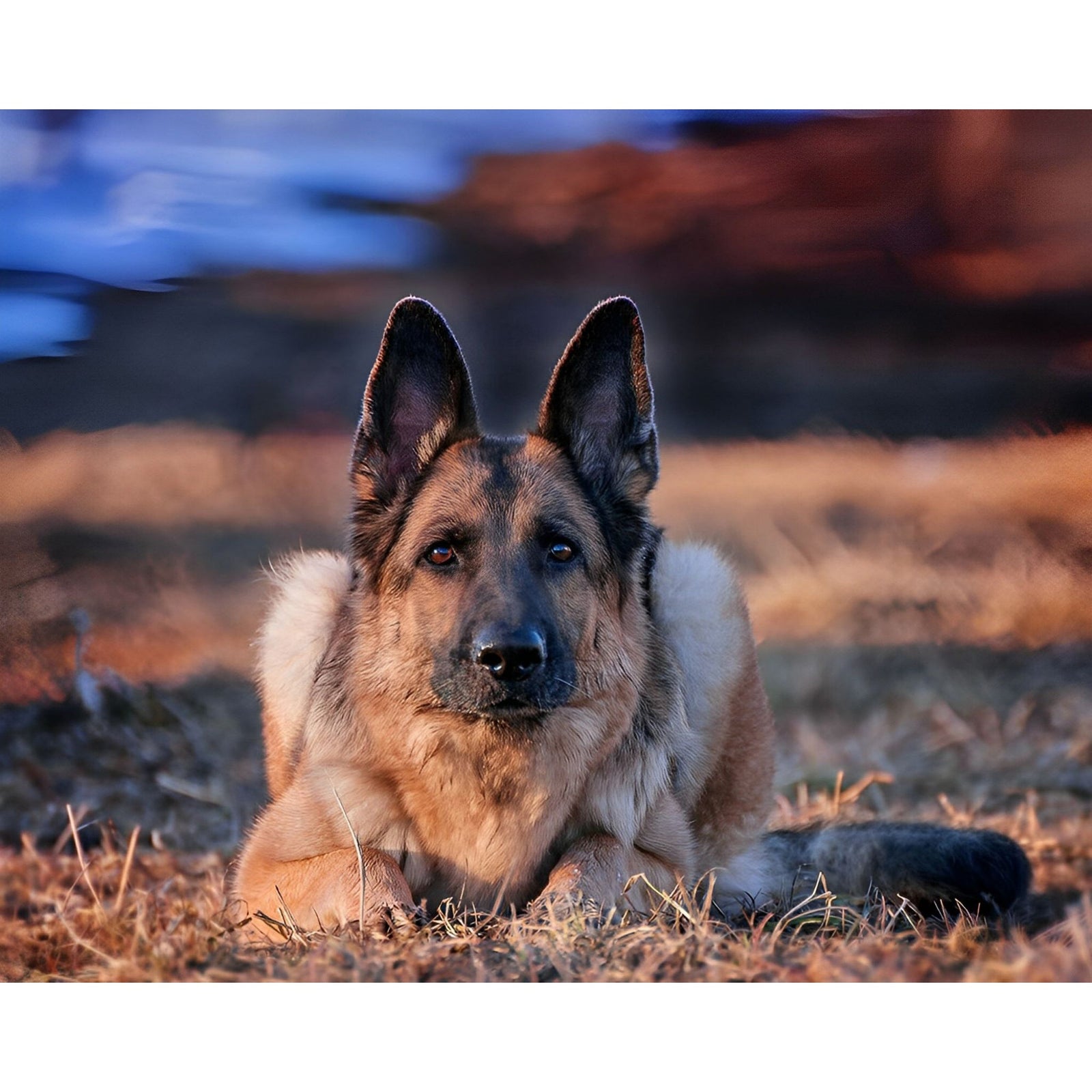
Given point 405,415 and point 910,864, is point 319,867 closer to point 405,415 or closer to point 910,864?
point 405,415

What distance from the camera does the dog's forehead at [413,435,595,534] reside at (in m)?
4.61

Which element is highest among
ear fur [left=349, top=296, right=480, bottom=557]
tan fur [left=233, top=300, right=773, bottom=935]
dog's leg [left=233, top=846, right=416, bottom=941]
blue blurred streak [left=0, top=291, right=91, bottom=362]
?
blue blurred streak [left=0, top=291, right=91, bottom=362]

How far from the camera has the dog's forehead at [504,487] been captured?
15.1ft

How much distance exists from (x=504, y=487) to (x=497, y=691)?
2.91ft

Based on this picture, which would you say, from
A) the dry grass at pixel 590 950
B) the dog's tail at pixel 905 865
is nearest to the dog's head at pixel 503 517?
the dry grass at pixel 590 950

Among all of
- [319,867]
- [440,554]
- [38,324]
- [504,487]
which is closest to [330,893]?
[319,867]

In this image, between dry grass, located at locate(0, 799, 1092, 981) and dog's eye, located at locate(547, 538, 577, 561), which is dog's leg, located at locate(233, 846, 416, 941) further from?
dog's eye, located at locate(547, 538, 577, 561)

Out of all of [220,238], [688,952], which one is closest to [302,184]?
[220,238]

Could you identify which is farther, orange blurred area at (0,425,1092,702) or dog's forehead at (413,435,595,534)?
orange blurred area at (0,425,1092,702)

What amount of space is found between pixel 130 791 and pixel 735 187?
530 cm

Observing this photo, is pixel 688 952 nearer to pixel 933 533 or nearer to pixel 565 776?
pixel 565 776

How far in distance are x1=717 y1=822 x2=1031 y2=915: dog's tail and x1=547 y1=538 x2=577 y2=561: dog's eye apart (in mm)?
1847

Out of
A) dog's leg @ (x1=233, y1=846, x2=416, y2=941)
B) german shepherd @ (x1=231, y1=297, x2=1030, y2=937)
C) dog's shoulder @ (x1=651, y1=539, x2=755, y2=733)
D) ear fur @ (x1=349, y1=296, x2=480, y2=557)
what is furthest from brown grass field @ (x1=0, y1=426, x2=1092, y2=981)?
ear fur @ (x1=349, y1=296, x2=480, y2=557)

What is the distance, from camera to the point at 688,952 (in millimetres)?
4035
